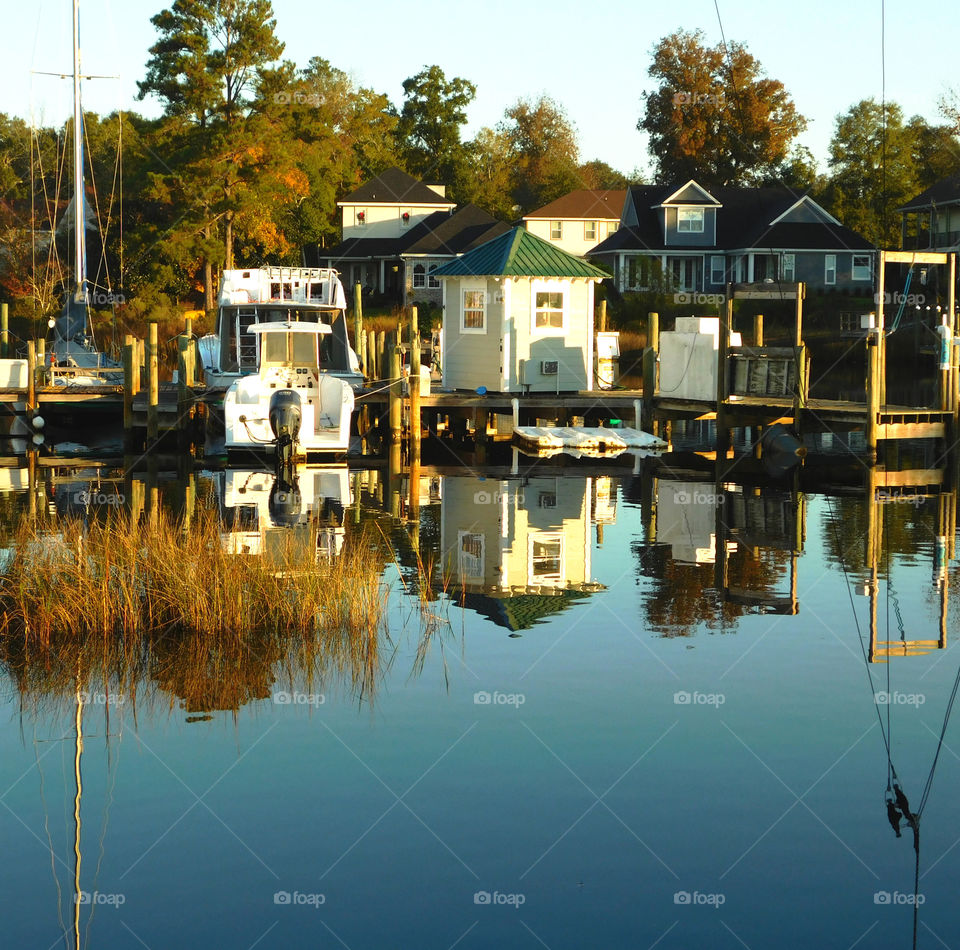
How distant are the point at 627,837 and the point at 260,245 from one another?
6642cm

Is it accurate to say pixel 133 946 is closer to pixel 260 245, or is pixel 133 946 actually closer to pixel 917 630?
pixel 917 630

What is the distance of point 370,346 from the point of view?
134 feet

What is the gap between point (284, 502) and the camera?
24641 millimetres

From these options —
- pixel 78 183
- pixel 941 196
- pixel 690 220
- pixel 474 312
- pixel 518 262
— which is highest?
pixel 690 220

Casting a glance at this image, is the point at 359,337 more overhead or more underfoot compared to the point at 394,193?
more underfoot

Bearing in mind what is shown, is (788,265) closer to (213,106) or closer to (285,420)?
(213,106)

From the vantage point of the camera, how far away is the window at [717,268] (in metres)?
74.5

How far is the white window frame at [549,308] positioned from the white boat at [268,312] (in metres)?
4.54

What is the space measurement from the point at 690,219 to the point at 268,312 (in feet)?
141

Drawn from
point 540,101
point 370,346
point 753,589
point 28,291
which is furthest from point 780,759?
point 540,101

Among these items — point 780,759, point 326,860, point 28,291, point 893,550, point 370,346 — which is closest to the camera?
point 326,860

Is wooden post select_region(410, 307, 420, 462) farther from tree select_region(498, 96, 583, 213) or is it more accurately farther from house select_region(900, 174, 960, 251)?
tree select_region(498, 96, 583, 213)

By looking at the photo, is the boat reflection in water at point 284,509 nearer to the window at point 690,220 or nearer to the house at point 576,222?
the window at point 690,220

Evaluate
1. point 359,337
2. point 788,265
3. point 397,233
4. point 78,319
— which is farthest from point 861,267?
point 78,319
